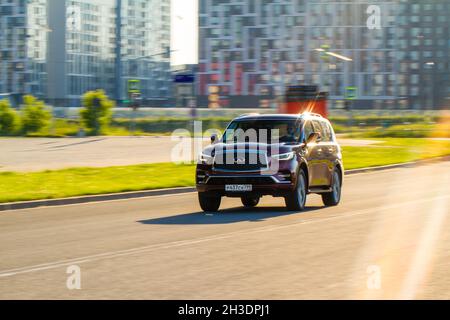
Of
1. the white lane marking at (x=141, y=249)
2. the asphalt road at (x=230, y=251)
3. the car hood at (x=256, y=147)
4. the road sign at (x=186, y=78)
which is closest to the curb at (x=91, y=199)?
the asphalt road at (x=230, y=251)

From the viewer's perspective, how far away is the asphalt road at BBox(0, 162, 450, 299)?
353 inches

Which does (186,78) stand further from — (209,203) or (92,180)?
(209,203)

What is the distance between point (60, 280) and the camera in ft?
31.5

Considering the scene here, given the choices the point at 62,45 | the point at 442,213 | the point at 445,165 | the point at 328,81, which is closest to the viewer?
the point at 442,213

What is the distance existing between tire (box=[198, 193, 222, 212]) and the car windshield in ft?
3.71

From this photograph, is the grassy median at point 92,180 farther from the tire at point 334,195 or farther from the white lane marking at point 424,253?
the white lane marking at point 424,253

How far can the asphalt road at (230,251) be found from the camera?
8969 mm

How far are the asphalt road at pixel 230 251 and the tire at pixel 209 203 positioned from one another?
1.03ft

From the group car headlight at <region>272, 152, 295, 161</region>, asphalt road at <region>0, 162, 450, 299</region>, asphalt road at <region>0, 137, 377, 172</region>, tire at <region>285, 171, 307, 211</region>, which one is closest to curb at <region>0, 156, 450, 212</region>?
asphalt road at <region>0, 162, 450, 299</region>

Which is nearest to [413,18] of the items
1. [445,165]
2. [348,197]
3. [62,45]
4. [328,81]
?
[328,81]

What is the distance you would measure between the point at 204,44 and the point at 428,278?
163m

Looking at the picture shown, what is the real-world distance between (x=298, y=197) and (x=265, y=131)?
4.85ft
